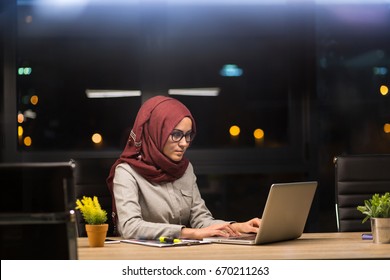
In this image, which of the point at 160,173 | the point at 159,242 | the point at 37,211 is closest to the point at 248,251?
the point at 159,242

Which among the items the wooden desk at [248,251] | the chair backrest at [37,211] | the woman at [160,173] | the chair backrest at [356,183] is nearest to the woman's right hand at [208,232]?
the wooden desk at [248,251]

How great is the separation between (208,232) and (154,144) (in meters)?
0.66

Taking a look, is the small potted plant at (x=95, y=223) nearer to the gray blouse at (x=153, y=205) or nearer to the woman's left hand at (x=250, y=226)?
the gray blouse at (x=153, y=205)

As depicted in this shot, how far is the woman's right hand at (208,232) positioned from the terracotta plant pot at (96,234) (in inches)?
12.5

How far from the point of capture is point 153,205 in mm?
2891

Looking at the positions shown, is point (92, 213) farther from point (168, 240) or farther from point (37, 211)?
point (37, 211)

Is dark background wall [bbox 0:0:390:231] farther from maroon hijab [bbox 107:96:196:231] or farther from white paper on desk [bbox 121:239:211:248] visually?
white paper on desk [bbox 121:239:211:248]

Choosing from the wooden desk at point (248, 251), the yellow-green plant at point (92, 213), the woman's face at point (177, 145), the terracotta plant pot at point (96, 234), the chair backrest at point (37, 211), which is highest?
the woman's face at point (177, 145)

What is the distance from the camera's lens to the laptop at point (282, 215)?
2184 millimetres

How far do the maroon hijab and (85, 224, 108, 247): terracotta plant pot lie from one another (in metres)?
0.61
